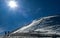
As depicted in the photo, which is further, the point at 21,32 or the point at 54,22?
the point at 54,22

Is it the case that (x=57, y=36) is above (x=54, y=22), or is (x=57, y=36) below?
→ below

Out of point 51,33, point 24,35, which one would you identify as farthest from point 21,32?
point 51,33

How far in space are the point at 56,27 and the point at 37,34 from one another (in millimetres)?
2494

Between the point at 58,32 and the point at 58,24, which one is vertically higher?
the point at 58,24

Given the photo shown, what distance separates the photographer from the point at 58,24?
55.8 feet

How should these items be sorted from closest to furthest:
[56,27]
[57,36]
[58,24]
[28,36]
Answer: [57,36]
[28,36]
[56,27]
[58,24]

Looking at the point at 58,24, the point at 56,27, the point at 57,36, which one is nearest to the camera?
the point at 57,36

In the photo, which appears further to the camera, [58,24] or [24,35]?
[58,24]

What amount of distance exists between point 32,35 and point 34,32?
54 cm

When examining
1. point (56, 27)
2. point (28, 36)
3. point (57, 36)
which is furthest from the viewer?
point (56, 27)

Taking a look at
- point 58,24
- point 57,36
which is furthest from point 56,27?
point 57,36

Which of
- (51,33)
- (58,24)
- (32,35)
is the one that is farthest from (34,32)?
(58,24)

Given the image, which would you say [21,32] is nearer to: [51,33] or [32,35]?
[32,35]

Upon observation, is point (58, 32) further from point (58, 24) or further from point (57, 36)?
point (58, 24)
